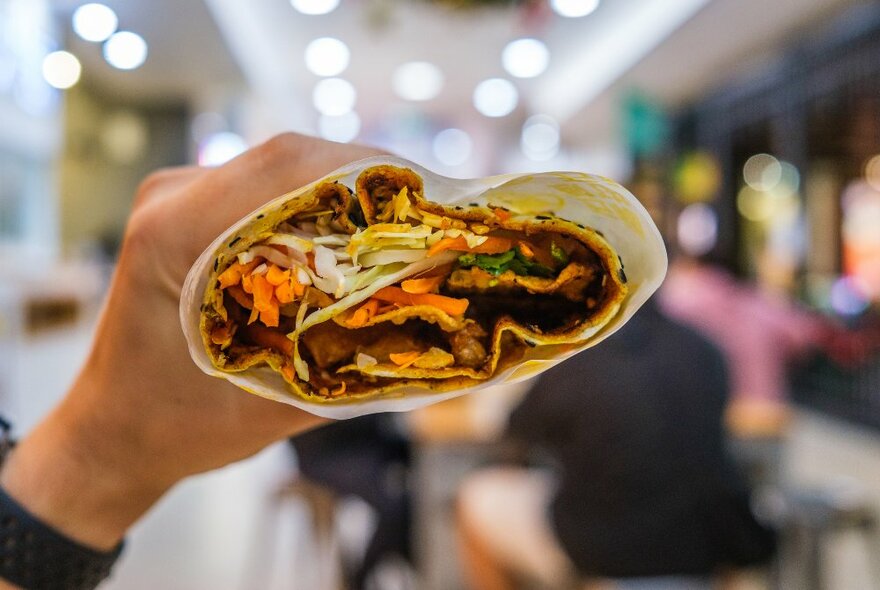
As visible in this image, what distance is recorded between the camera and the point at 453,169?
1978 mm

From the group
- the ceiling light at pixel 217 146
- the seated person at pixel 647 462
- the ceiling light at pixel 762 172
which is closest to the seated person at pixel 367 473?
the seated person at pixel 647 462

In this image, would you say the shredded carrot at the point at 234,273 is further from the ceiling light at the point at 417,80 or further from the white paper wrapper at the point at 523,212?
the ceiling light at the point at 417,80

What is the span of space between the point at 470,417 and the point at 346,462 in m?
0.66

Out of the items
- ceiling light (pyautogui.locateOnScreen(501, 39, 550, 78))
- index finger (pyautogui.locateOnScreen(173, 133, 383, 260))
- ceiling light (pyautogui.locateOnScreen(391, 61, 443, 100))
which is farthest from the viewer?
ceiling light (pyautogui.locateOnScreen(391, 61, 443, 100))

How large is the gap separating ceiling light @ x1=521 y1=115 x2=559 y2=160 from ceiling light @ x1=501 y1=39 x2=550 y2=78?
3.75ft

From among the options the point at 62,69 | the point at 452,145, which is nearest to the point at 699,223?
the point at 452,145

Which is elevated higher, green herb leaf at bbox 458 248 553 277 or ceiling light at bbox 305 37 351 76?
ceiling light at bbox 305 37 351 76

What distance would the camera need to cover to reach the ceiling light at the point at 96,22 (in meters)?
1.36

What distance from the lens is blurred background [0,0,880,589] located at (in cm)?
249

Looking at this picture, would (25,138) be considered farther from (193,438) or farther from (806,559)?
(806,559)

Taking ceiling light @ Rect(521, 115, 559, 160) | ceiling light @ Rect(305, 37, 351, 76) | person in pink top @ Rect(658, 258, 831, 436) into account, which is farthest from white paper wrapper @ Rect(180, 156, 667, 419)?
ceiling light @ Rect(521, 115, 559, 160)

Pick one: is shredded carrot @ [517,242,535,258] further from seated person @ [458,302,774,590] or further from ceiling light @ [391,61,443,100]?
ceiling light @ [391,61,443,100]

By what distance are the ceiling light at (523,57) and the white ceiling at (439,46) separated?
9cm

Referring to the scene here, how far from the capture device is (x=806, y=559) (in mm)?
2410
